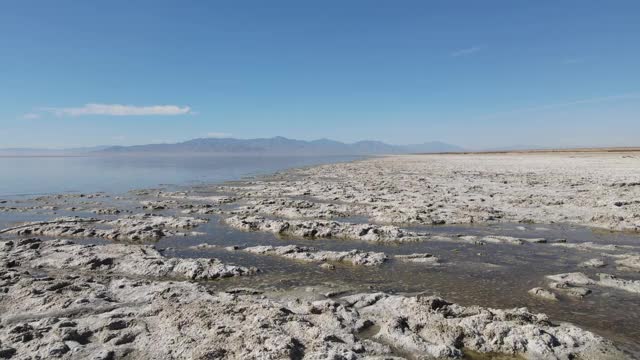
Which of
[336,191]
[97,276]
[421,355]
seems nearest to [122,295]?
[97,276]

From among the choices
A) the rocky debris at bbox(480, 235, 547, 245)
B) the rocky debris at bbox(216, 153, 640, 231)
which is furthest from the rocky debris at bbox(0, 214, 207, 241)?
the rocky debris at bbox(480, 235, 547, 245)

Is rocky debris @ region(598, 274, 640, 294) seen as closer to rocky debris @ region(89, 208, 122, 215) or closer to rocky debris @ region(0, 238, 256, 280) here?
rocky debris @ region(0, 238, 256, 280)

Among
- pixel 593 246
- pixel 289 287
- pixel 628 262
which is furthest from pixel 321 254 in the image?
pixel 593 246

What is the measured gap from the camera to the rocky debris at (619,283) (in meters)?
9.69

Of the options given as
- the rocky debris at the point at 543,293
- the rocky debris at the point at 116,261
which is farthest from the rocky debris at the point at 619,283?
the rocky debris at the point at 116,261

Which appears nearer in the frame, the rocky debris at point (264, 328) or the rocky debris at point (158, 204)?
the rocky debris at point (264, 328)

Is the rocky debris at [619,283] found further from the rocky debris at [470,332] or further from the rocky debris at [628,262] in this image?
the rocky debris at [470,332]

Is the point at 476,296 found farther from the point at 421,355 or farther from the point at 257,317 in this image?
the point at 257,317

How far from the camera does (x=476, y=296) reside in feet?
31.5

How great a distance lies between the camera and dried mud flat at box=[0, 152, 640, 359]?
7.07 m

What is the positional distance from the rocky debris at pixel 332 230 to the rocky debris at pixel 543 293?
5.52 metres

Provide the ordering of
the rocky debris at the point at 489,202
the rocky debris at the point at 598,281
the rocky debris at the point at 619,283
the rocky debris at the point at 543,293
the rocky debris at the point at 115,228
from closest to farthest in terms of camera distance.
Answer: the rocky debris at the point at 543,293 < the rocky debris at the point at 619,283 < the rocky debris at the point at 598,281 < the rocky debris at the point at 115,228 < the rocky debris at the point at 489,202

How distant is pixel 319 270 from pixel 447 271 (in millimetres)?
→ 3562

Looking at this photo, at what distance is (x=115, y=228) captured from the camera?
17641 mm
